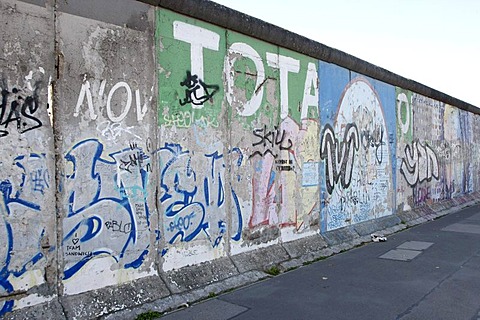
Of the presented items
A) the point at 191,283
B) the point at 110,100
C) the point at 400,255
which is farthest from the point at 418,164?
the point at 110,100

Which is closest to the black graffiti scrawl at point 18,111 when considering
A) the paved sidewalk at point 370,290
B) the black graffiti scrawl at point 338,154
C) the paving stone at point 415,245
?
the paved sidewalk at point 370,290

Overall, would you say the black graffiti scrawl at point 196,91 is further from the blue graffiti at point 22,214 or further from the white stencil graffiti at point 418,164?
the white stencil graffiti at point 418,164

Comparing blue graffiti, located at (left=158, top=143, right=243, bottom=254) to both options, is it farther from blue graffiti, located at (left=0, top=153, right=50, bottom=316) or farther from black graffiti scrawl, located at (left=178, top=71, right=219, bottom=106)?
blue graffiti, located at (left=0, top=153, right=50, bottom=316)

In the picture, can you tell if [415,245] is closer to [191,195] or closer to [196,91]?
[191,195]

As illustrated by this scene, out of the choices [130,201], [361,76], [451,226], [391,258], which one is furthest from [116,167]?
[451,226]

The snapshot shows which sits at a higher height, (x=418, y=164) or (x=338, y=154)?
(x=338, y=154)

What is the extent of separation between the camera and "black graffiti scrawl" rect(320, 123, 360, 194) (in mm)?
9023

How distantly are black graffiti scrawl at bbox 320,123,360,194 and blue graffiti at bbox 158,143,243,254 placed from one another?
3058 mm

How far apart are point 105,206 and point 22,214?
92 cm

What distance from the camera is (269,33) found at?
733cm

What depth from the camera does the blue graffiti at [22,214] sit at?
410 centimetres

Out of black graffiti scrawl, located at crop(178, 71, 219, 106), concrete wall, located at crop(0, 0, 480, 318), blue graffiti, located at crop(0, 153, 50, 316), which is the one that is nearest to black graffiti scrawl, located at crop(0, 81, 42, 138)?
concrete wall, located at crop(0, 0, 480, 318)

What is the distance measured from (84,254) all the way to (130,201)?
805 millimetres

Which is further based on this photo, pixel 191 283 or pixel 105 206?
pixel 191 283
